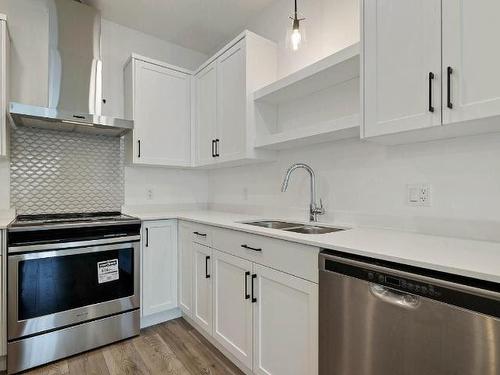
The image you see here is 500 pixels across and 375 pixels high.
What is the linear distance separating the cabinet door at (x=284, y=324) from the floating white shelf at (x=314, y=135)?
867mm

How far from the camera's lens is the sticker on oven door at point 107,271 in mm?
2069

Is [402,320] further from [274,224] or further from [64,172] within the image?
[64,172]

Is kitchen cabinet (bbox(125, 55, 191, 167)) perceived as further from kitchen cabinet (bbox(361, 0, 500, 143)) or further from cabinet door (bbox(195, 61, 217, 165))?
kitchen cabinet (bbox(361, 0, 500, 143))

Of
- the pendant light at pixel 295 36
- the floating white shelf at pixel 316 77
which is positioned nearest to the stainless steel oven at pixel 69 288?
the floating white shelf at pixel 316 77

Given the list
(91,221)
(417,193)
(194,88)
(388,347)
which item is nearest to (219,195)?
(194,88)

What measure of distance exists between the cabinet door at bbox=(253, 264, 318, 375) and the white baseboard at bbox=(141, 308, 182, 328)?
1.15m

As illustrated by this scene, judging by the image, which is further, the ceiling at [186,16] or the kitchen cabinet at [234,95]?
the ceiling at [186,16]

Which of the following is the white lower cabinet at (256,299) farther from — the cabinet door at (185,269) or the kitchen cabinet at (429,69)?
the kitchen cabinet at (429,69)

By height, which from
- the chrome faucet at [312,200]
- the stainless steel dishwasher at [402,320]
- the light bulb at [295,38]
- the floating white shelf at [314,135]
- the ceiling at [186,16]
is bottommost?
the stainless steel dishwasher at [402,320]

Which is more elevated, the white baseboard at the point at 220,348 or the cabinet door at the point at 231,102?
the cabinet door at the point at 231,102

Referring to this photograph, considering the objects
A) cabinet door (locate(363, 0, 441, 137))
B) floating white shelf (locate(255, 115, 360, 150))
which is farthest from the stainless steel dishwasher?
floating white shelf (locate(255, 115, 360, 150))

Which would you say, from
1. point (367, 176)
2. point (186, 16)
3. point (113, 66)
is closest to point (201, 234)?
point (367, 176)

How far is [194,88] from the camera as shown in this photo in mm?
2930

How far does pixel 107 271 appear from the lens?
2.10 m
